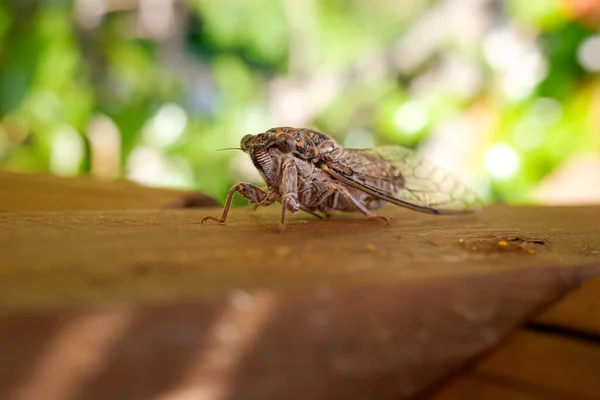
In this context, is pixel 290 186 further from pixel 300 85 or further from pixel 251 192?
pixel 300 85

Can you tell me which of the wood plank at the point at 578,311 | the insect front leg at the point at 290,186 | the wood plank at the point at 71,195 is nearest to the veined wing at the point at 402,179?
→ the insect front leg at the point at 290,186

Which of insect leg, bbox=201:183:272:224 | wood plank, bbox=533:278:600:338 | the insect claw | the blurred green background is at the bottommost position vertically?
wood plank, bbox=533:278:600:338

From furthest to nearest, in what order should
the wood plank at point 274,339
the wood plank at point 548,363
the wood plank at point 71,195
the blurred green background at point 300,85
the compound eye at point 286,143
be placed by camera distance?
the blurred green background at point 300,85 → the wood plank at point 71,195 → the compound eye at point 286,143 → the wood plank at point 548,363 → the wood plank at point 274,339

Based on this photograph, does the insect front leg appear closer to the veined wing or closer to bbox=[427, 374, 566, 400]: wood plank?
the veined wing

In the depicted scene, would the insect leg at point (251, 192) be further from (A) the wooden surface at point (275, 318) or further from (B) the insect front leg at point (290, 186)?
(A) the wooden surface at point (275, 318)

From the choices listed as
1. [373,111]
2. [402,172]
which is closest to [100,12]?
[373,111]

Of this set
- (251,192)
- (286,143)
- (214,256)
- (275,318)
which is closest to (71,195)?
(251,192)

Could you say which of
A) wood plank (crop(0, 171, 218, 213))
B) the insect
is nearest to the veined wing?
the insect
